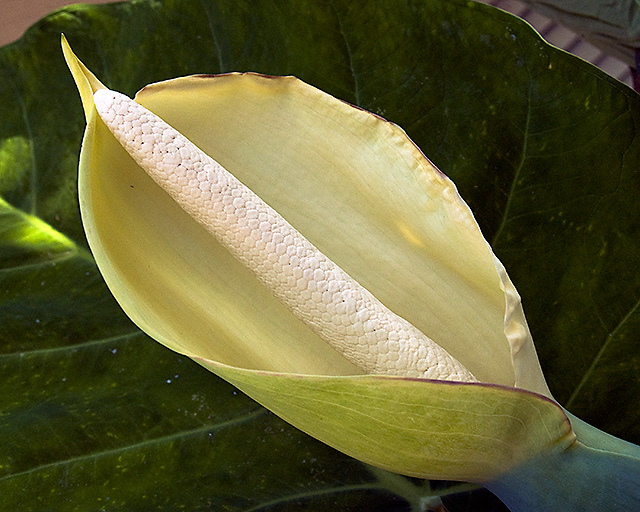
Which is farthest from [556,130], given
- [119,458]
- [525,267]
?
[119,458]

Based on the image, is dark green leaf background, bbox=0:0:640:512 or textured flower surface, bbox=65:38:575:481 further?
dark green leaf background, bbox=0:0:640:512

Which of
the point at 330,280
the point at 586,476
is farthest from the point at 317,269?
the point at 586,476

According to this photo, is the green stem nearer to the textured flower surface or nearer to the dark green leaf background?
the textured flower surface

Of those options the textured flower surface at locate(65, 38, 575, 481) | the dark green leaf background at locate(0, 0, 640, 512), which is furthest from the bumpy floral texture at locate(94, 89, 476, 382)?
the dark green leaf background at locate(0, 0, 640, 512)

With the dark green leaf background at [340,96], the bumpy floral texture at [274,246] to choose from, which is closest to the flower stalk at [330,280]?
the bumpy floral texture at [274,246]

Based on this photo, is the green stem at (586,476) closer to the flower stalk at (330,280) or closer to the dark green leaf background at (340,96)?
the flower stalk at (330,280)

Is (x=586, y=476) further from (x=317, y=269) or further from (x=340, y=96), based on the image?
(x=340, y=96)
